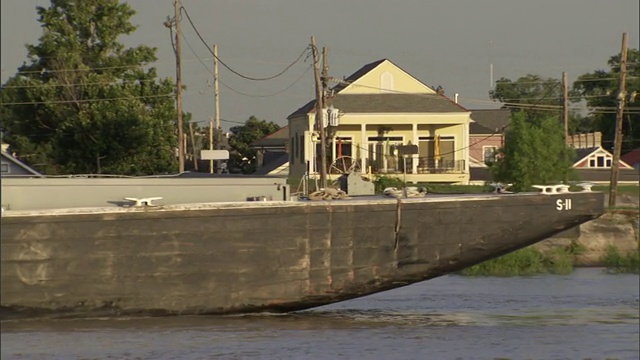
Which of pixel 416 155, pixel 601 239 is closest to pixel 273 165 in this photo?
pixel 416 155

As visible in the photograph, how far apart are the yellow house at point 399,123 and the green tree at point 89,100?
9.72 meters

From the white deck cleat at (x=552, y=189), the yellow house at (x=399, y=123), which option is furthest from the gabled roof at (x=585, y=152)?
the white deck cleat at (x=552, y=189)

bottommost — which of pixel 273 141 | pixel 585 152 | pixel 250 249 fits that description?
pixel 250 249

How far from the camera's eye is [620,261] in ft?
84.9

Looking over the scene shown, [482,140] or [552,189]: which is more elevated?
[482,140]

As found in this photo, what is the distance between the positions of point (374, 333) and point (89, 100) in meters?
18.0

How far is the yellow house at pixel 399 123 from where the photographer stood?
4206 cm

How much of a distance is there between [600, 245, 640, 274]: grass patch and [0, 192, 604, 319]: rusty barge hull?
9.17m

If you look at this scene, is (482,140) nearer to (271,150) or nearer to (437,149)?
(271,150)

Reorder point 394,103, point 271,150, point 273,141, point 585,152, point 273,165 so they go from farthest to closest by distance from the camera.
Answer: point 585,152, point 273,141, point 271,150, point 273,165, point 394,103

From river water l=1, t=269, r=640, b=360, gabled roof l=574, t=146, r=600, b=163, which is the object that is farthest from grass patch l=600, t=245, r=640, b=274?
gabled roof l=574, t=146, r=600, b=163

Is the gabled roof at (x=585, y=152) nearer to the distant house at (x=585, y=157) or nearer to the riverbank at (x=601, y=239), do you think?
the distant house at (x=585, y=157)

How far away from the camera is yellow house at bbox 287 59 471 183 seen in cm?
4206

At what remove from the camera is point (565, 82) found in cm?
4066
